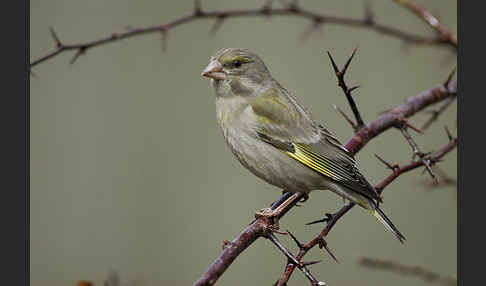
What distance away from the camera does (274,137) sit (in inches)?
145

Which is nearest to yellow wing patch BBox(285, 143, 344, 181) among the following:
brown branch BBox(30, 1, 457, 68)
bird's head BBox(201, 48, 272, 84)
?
bird's head BBox(201, 48, 272, 84)

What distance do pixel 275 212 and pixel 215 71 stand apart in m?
1.05

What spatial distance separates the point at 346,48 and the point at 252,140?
337 cm

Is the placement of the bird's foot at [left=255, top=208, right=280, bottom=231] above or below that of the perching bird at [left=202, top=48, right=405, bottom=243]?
below

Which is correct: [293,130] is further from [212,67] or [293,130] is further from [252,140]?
[212,67]

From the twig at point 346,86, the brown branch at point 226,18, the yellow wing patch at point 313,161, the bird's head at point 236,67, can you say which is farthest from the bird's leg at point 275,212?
the brown branch at point 226,18

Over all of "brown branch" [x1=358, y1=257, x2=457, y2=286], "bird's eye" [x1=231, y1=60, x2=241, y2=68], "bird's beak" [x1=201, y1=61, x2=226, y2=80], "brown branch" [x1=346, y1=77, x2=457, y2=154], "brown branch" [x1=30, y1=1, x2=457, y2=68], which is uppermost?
"brown branch" [x1=30, y1=1, x2=457, y2=68]

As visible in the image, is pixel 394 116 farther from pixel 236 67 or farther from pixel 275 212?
pixel 236 67

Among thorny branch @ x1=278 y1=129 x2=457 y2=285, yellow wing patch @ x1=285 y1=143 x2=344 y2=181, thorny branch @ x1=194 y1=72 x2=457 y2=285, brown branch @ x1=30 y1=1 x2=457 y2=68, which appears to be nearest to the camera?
thorny branch @ x1=194 y1=72 x2=457 y2=285

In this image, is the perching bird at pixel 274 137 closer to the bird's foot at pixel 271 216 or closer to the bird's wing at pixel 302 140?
the bird's wing at pixel 302 140

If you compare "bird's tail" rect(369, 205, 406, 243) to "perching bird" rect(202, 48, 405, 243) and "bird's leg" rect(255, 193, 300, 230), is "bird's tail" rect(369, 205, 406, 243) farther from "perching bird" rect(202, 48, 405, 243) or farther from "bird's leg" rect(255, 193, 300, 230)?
"bird's leg" rect(255, 193, 300, 230)

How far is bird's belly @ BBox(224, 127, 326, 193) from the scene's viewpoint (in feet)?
11.7

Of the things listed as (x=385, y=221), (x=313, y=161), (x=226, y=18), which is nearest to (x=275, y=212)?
(x=313, y=161)

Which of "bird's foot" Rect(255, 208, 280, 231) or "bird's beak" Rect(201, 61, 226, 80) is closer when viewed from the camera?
"bird's foot" Rect(255, 208, 280, 231)
